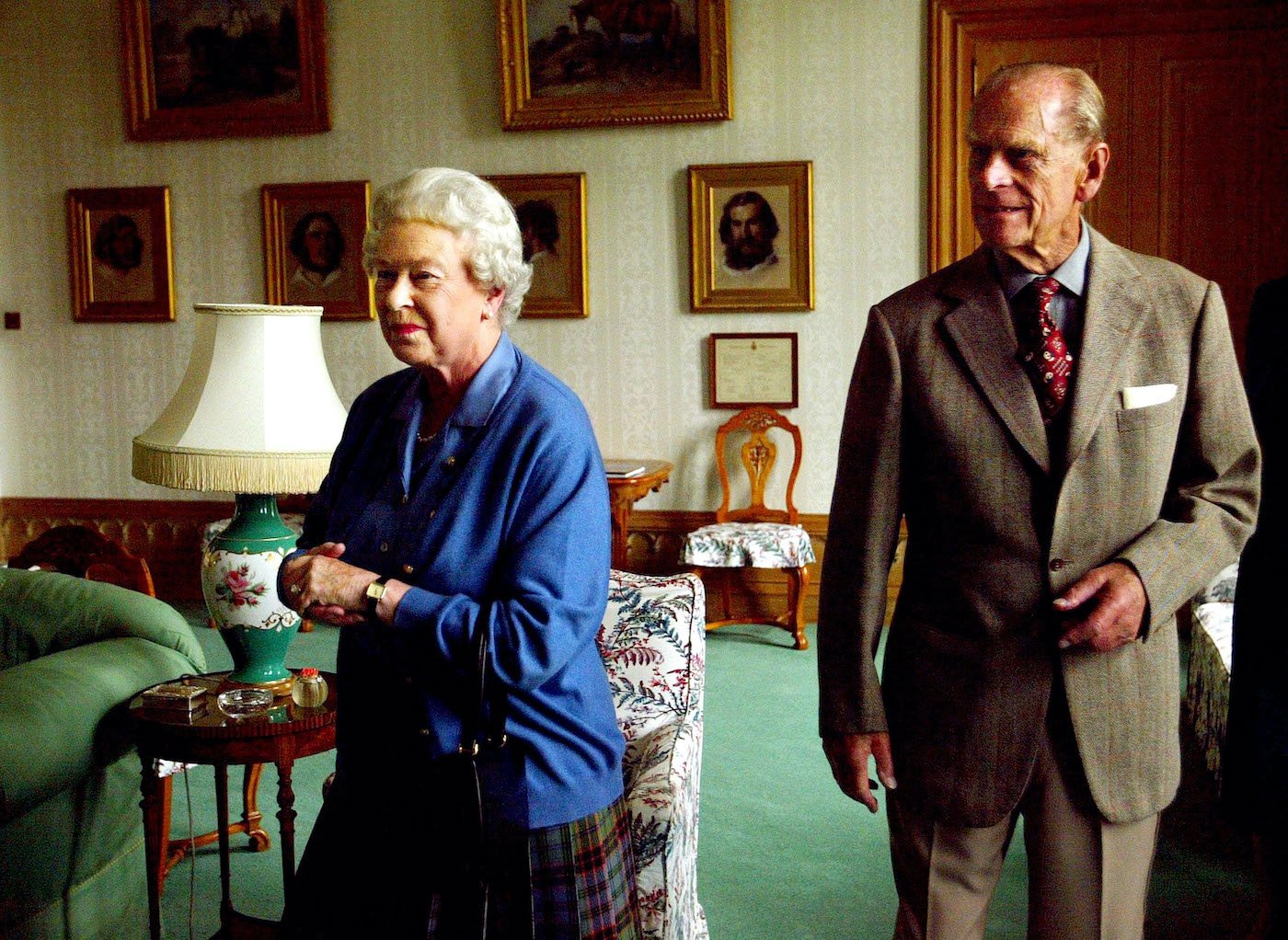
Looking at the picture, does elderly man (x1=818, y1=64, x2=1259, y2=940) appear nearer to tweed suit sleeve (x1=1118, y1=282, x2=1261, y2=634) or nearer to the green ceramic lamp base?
tweed suit sleeve (x1=1118, y1=282, x2=1261, y2=634)

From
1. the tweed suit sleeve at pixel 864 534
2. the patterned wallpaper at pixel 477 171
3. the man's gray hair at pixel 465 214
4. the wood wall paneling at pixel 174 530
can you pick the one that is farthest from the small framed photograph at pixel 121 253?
the tweed suit sleeve at pixel 864 534

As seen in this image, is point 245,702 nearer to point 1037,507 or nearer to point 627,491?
point 1037,507

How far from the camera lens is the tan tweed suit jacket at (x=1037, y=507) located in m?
1.71

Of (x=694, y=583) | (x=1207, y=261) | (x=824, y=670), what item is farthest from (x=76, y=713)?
(x=1207, y=261)

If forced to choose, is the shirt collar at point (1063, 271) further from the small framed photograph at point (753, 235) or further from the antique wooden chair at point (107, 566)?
the small framed photograph at point (753, 235)

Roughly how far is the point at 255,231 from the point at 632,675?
534 cm

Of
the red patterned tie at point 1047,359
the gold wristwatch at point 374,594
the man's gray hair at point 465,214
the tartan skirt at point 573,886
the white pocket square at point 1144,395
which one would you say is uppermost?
the man's gray hair at point 465,214

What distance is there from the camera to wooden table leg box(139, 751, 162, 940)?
2.66m

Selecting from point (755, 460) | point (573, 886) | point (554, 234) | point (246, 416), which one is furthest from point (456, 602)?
point (554, 234)

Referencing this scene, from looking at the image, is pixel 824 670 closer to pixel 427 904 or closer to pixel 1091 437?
pixel 1091 437

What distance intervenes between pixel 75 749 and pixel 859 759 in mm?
1722

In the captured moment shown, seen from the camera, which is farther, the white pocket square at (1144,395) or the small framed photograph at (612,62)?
the small framed photograph at (612,62)

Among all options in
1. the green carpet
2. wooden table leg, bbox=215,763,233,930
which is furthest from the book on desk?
wooden table leg, bbox=215,763,233,930

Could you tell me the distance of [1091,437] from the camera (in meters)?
1.70
